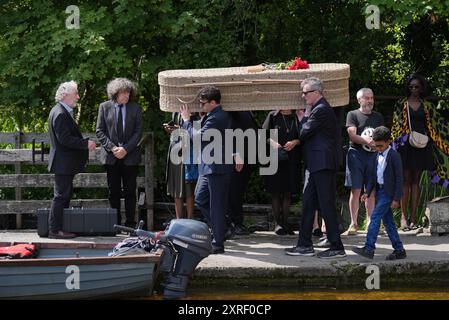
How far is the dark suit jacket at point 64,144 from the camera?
479 inches

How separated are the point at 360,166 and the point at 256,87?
1912mm

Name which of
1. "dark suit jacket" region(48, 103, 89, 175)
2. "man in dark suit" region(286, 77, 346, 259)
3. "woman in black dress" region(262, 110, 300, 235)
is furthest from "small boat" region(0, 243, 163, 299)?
"woman in black dress" region(262, 110, 300, 235)

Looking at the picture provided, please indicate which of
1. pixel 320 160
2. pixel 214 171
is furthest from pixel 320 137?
pixel 214 171

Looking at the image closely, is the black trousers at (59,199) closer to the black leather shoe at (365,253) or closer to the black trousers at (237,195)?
the black trousers at (237,195)

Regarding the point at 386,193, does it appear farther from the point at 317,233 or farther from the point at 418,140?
the point at 418,140

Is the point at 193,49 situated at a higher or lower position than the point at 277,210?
higher

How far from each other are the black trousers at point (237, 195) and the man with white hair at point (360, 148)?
1303 mm

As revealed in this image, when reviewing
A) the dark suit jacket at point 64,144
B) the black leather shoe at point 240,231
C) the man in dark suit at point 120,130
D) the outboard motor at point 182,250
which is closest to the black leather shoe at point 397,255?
the outboard motor at point 182,250

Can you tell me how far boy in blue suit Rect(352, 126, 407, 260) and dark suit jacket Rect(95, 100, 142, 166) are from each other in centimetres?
302

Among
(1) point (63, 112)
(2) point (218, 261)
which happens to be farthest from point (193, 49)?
(2) point (218, 261)

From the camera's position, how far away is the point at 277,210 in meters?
13.0

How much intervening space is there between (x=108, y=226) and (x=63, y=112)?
1.50m

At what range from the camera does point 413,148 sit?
13188 mm

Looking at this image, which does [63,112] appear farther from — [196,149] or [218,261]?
[218,261]
